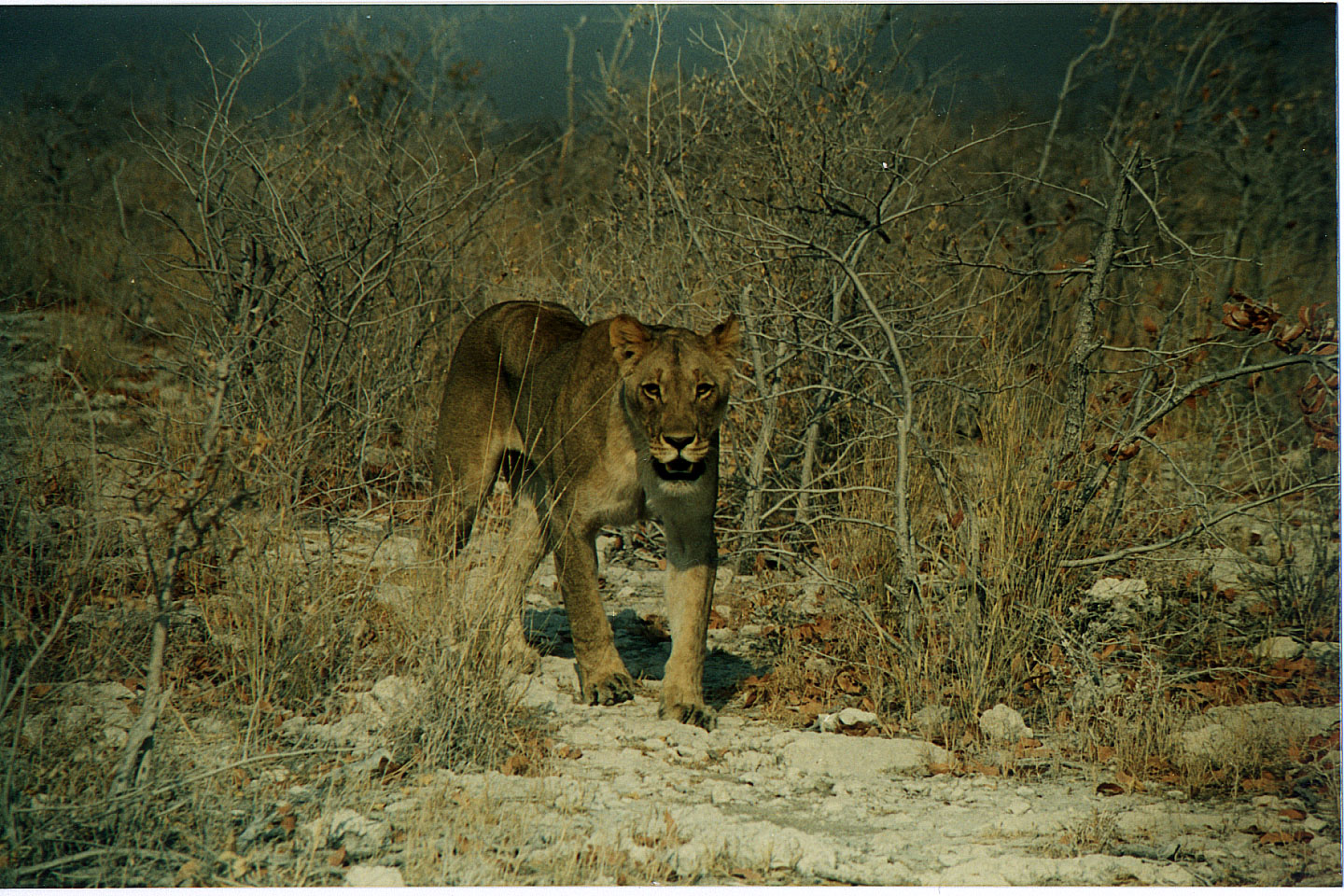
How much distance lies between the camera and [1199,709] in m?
5.12

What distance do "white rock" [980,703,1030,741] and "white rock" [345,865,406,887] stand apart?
2436 mm

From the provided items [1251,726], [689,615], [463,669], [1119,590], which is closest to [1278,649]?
[1119,590]

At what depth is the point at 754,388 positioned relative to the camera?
7574mm

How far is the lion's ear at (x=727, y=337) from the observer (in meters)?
5.20

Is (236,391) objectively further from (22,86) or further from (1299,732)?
(1299,732)

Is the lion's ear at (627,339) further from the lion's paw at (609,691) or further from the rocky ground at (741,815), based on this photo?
the rocky ground at (741,815)

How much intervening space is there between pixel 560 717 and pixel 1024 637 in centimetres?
203

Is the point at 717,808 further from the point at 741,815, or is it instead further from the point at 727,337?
the point at 727,337

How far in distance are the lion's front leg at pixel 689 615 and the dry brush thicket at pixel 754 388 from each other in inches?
24.1

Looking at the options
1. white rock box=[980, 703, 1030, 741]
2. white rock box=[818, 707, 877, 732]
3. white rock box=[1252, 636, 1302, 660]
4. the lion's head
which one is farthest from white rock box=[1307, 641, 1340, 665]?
the lion's head

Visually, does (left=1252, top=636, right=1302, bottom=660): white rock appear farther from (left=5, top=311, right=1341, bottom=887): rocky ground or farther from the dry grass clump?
the dry grass clump

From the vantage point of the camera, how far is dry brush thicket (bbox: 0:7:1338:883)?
15.0ft

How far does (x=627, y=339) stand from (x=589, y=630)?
1.27m

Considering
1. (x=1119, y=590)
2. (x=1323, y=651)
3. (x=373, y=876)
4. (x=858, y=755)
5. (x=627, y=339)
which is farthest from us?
(x=1119, y=590)
